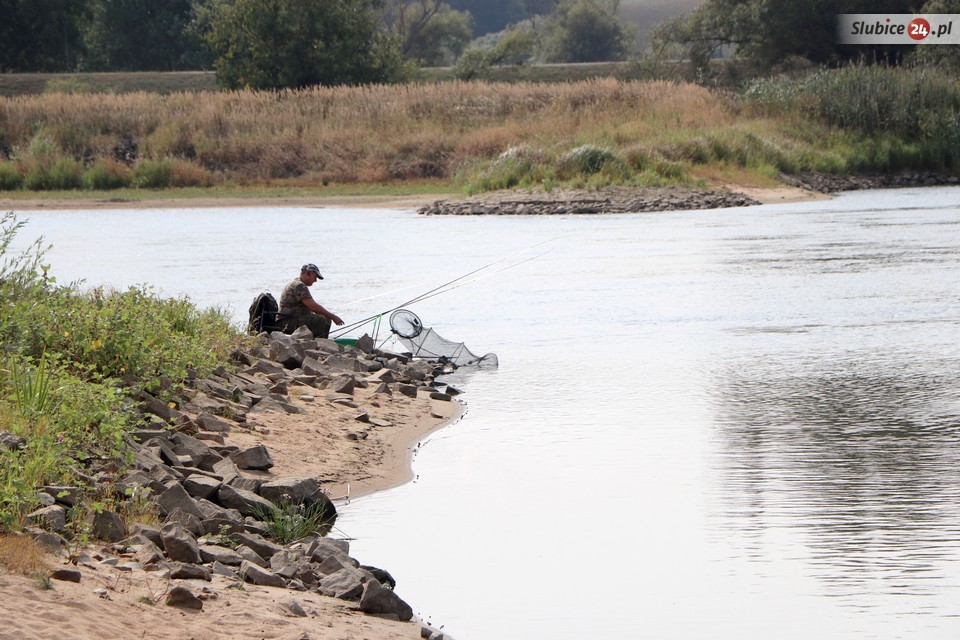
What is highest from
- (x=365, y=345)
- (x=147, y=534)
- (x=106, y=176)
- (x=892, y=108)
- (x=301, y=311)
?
(x=892, y=108)

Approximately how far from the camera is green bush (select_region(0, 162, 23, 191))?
47.4 metres

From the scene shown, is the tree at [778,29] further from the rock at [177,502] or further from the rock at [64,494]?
the rock at [64,494]

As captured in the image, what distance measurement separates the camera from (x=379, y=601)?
6.82m

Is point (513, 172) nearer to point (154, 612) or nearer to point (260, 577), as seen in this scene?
point (260, 577)

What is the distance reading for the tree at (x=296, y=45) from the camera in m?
59.9

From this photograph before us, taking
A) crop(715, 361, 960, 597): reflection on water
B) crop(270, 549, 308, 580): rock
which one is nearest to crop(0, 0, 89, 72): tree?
crop(715, 361, 960, 597): reflection on water

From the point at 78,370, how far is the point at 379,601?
408 cm

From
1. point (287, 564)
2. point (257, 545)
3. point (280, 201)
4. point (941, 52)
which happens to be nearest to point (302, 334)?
point (257, 545)

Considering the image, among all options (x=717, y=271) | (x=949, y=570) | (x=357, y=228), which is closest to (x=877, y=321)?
(x=717, y=271)

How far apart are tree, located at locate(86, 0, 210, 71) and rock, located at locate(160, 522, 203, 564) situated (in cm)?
7584

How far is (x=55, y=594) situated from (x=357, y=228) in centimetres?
2750

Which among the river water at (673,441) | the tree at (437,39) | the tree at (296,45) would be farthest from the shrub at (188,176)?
the tree at (437,39)

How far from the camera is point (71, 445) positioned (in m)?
8.28

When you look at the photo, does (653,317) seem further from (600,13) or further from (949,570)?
(600,13)
